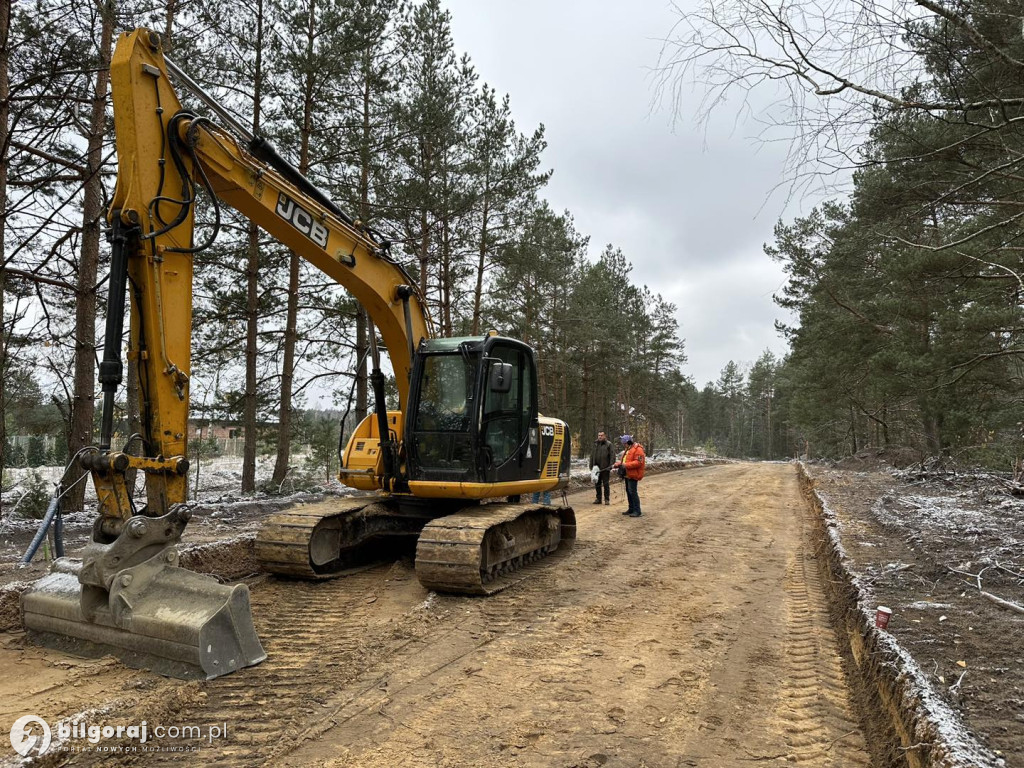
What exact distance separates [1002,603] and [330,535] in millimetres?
5801

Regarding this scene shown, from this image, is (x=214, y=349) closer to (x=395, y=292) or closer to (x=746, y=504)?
(x=395, y=292)

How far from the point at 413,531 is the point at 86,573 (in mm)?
3826

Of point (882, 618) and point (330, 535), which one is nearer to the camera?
point (882, 618)

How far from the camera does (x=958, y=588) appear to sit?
550cm

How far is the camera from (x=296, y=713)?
3.67m

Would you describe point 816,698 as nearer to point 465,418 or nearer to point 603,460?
point 465,418

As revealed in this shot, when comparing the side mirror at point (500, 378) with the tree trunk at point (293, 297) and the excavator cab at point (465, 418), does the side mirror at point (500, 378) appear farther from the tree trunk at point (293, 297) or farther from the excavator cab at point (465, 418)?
the tree trunk at point (293, 297)

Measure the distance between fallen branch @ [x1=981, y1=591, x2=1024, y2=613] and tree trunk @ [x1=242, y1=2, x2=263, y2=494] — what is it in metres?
12.0

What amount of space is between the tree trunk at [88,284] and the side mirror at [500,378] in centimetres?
640

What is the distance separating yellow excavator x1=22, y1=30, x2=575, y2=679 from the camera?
4086mm

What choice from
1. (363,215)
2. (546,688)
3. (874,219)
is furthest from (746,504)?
(546,688)

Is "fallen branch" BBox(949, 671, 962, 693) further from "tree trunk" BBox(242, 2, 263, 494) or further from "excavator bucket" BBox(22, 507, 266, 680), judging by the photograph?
"tree trunk" BBox(242, 2, 263, 494)

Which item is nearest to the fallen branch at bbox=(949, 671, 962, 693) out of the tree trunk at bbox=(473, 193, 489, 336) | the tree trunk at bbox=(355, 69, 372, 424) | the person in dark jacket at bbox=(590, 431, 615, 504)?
the person in dark jacket at bbox=(590, 431, 615, 504)

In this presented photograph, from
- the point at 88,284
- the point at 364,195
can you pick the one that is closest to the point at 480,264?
the point at 364,195
